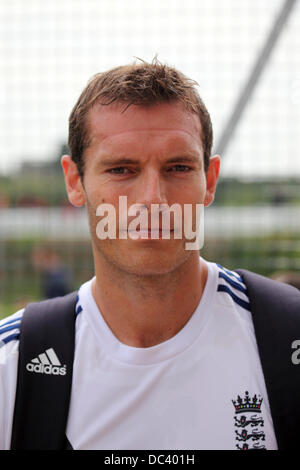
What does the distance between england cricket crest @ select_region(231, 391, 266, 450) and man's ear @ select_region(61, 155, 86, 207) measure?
0.76 metres

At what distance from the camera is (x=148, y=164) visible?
1.45 meters

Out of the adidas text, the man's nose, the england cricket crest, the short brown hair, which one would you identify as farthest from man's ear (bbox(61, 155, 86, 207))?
the england cricket crest

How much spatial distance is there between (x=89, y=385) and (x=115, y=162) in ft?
1.99

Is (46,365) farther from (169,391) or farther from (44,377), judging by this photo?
(169,391)

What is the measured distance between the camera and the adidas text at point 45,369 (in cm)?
145

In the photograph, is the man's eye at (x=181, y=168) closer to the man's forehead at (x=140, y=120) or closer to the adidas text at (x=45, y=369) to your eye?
the man's forehead at (x=140, y=120)

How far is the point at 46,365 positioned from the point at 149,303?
13.7 inches

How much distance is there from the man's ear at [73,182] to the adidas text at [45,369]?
0.50 metres

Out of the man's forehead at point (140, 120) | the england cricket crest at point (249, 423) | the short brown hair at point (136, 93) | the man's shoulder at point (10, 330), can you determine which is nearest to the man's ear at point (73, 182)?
the short brown hair at point (136, 93)

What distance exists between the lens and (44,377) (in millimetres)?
1445

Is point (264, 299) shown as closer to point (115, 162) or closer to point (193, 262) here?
point (193, 262)

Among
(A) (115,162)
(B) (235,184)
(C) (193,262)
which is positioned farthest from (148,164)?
(B) (235,184)

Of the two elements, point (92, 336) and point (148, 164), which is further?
point (92, 336)

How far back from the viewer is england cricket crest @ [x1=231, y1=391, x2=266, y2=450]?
4.62 feet
